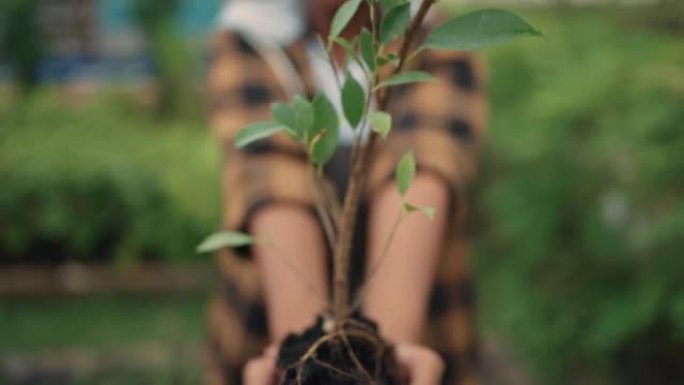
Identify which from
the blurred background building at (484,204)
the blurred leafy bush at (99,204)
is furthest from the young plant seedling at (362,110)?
the blurred leafy bush at (99,204)

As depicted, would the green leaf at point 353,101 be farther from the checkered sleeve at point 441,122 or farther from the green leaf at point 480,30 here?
the checkered sleeve at point 441,122

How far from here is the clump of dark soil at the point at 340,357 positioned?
1.13 m

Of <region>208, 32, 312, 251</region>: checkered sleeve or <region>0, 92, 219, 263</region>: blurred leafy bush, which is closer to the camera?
<region>208, 32, 312, 251</region>: checkered sleeve

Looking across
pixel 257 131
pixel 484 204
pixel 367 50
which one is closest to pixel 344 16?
pixel 367 50

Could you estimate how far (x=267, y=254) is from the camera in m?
1.50

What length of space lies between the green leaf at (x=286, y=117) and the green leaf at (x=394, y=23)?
118 mm

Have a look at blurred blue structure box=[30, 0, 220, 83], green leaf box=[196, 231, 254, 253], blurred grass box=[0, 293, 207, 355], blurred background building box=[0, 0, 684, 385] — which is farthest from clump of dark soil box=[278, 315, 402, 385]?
blurred blue structure box=[30, 0, 220, 83]

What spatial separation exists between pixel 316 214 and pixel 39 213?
438cm

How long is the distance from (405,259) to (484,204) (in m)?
3.95

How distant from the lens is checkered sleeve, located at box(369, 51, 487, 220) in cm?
161

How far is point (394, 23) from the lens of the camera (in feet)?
3.52

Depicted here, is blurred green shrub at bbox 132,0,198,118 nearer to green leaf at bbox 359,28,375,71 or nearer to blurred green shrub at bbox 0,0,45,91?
blurred green shrub at bbox 0,0,45,91

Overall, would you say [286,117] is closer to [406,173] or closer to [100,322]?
[406,173]

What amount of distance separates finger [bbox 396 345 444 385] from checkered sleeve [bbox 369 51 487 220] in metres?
0.39
